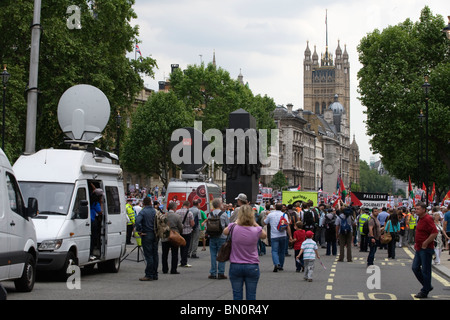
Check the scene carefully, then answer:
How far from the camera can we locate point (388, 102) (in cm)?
5753

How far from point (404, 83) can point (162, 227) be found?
1673 inches

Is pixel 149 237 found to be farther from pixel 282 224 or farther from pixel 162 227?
pixel 282 224

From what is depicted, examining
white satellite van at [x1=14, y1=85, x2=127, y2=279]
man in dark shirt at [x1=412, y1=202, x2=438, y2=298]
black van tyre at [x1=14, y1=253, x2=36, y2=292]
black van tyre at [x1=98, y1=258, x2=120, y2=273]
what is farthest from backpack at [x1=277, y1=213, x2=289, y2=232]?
black van tyre at [x1=14, y1=253, x2=36, y2=292]

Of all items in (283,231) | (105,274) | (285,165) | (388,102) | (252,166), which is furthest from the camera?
(285,165)

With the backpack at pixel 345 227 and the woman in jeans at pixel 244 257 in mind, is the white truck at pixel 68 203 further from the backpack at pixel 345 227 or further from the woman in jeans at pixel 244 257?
the backpack at pixel 345 227

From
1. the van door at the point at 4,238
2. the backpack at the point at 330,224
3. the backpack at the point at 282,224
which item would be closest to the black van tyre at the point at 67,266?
the van door at the point at 4,238

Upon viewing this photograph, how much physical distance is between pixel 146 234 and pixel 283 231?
536cm

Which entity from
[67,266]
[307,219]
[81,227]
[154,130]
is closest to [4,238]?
[67,266]

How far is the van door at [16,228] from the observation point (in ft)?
45.7

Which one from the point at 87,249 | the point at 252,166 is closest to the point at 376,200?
the point at 252,166

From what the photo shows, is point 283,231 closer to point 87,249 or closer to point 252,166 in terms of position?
point 87,249

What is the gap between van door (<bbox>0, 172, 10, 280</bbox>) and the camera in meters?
13.4

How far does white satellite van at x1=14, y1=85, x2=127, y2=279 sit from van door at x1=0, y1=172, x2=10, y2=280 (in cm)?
283

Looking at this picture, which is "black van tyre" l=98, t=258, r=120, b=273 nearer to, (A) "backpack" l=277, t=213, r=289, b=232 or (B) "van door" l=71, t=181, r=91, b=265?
(B) "van door" l=71, t=181, r=91, b=265
